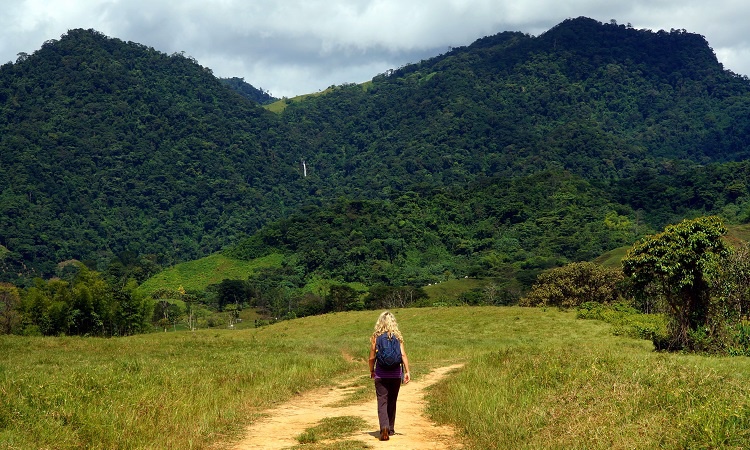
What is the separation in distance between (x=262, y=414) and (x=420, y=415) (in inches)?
127

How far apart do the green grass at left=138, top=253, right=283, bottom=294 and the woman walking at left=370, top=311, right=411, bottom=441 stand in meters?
129

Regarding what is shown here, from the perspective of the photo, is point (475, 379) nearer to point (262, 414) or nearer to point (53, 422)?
point (262, 414)

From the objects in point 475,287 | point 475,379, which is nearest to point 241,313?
point 475,287

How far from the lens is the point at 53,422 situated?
34.0 ft

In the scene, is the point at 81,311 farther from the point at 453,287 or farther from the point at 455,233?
the point at 455,233

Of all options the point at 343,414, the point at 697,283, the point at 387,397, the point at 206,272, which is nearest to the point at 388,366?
the point at 387,397

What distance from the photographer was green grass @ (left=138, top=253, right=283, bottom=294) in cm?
14088

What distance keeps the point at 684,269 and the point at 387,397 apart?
781 inches

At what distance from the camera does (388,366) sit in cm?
1147

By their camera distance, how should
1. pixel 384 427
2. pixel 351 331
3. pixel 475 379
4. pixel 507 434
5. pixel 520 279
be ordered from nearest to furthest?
1. pixel 507 434
2. pixel 384 427
3. pixel 475 379
4. pixel 351 331
5. pixel 520 279

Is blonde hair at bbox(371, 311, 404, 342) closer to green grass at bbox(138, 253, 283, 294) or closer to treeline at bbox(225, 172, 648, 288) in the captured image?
treeline at bbox(225, 172, 648, 288)

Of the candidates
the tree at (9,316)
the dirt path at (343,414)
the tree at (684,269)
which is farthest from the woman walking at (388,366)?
the tree at (9,316)

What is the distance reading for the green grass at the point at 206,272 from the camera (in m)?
141

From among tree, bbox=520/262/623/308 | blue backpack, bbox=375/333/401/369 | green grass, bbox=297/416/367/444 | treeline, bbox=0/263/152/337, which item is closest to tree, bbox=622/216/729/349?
green grass, bbox=297/416/367/444
